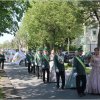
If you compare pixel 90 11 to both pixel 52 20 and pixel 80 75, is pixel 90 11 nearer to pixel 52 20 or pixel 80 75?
pixel 52 20

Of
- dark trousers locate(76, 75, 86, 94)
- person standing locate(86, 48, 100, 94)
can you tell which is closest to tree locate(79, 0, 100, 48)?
person standing locate(86, 48, 100, 94)

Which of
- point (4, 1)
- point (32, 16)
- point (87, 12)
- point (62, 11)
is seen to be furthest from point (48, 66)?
point (32, 16)

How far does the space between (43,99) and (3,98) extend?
123cm

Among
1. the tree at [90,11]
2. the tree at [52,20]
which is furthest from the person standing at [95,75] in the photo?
the tree at [52,20]

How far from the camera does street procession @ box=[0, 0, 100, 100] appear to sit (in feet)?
44.9

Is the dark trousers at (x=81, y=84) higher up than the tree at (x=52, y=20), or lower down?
lower down

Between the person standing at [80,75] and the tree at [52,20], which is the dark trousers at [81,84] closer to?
the person standing at [80,75]

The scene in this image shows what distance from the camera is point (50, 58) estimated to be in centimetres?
1931

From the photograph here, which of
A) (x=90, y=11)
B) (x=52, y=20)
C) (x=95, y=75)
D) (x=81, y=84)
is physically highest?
(x=52, y=20)

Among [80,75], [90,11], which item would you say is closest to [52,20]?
[90,11]

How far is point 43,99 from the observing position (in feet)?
40.4

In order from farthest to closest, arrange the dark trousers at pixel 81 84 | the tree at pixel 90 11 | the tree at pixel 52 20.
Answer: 1. the tree at pixel 52 20
2. the tree at pixel 90 11
3. the dark trousers at pixel 81 84

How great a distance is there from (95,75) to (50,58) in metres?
5.78

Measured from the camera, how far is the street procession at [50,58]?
13672mm
